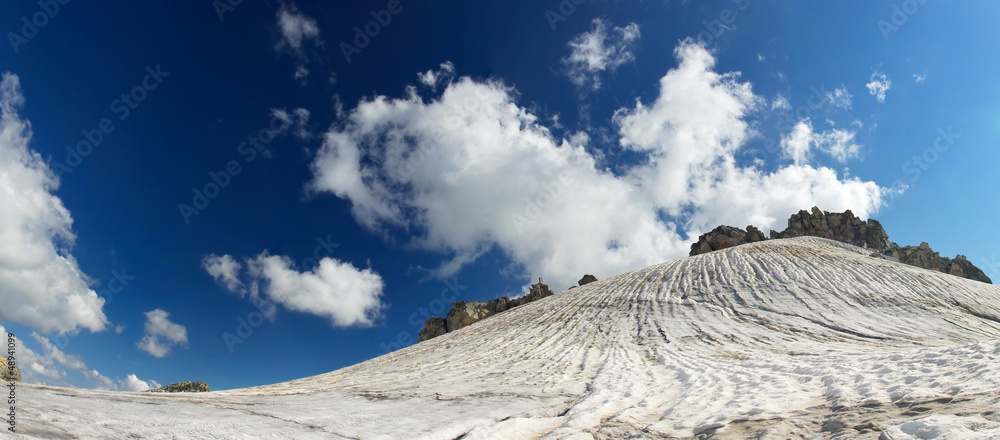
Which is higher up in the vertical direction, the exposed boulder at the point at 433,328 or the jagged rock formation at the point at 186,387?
the exposed boulder at the point at 433,328

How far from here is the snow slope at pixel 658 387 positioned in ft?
14.8

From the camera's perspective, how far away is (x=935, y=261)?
36.4m

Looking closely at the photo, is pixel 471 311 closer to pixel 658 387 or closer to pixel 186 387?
pixel 186 387

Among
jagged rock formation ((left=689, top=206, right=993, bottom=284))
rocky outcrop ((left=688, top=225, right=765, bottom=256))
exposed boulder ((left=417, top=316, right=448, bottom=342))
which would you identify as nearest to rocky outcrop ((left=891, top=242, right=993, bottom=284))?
jagged rock formation ((left=689, top=206, right=993, bottom=284))

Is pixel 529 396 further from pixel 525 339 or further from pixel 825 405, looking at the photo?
pixel 525 339

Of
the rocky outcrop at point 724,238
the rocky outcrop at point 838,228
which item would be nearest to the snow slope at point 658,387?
the rocky outcrop at point 724,238

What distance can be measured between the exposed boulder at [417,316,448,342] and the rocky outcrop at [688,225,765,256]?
970 inches

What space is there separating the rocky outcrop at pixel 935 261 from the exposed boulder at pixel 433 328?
36.9 meters

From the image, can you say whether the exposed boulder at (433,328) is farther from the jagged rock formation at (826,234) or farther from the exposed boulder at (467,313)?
the jagged rock formation at (826,234)

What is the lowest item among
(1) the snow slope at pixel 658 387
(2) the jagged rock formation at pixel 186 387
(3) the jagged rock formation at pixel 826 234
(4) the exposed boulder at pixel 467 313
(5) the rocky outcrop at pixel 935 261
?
(1) the snow slope at pixel 658 387

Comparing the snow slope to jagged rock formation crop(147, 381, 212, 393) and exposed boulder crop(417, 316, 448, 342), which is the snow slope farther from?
exposed boulder crop(417, 316, 448, 342)

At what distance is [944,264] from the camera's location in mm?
36688

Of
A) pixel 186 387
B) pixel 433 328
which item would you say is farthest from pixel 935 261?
pixel 186 387

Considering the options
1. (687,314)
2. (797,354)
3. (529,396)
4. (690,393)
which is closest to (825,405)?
(690,393)
